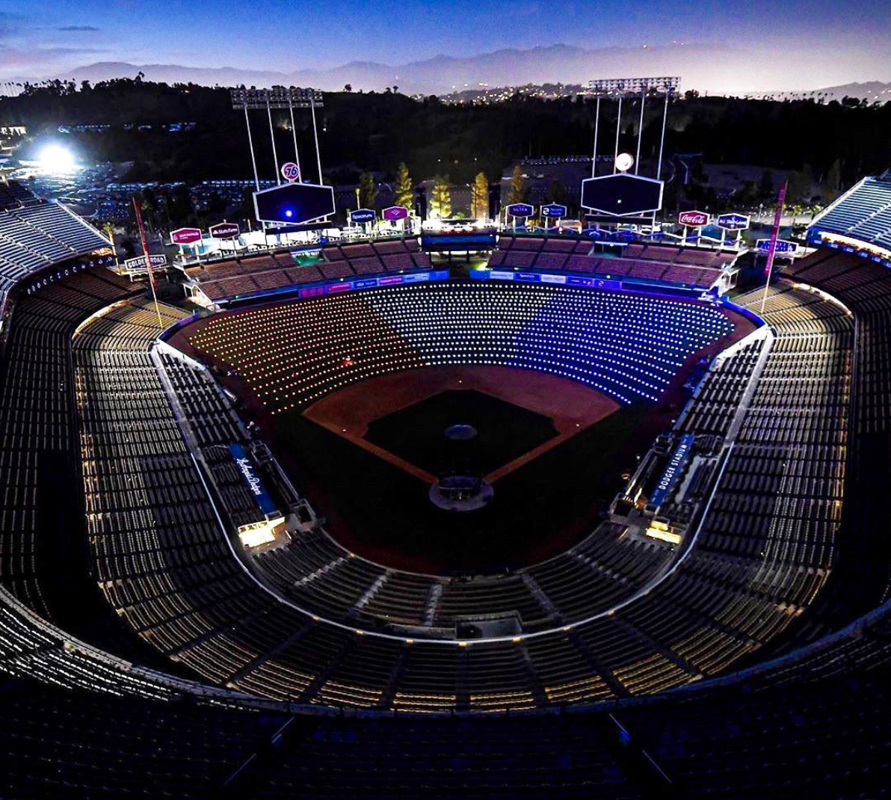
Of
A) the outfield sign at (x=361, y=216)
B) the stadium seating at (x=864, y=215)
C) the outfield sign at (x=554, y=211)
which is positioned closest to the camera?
the stadium seating at (x=864, y=215)

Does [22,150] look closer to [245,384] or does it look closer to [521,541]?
[245,384]

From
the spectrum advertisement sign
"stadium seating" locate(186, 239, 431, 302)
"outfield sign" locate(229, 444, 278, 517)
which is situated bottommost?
"outfield sign" locate(229, 444, 278, 517)

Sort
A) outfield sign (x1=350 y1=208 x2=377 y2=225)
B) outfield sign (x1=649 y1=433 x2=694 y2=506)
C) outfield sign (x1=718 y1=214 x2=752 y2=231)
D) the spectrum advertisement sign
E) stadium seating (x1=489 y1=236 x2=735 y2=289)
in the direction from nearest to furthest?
1. outfield sign (x1=649 y1=433 x2=694 y2=506)
2. stadium seating (x1=489 y1=236 x2=735 y2=289)
3. outfield sign (x1=718 y1=214 x2=752 y2=231)
4. the spectrum advertisement sign
5. outfield sign (x1=350 y1=208 x2=377 y2=225)

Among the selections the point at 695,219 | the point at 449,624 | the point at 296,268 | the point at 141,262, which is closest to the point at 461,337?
the point at 296,268

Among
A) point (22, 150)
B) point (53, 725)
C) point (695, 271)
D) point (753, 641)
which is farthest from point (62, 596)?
point (22, 150)

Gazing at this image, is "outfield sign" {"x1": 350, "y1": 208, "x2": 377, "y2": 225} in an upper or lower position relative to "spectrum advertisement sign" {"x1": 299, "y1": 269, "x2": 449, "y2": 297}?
upper

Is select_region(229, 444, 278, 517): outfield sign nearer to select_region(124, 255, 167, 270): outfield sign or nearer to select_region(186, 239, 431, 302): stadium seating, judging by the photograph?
select_region(186, 239, 431, 302): stadium seating

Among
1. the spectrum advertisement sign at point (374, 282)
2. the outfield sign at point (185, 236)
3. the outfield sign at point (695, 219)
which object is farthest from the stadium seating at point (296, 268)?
the outfield sign at point (695, 219)

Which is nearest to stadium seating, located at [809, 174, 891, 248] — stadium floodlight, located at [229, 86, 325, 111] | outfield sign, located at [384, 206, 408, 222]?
outfield sign, located at [384, 206, 408, 222]

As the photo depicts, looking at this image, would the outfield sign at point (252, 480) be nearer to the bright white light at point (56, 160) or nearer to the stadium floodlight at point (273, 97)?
the stadium floodlight at point (273, 97)
